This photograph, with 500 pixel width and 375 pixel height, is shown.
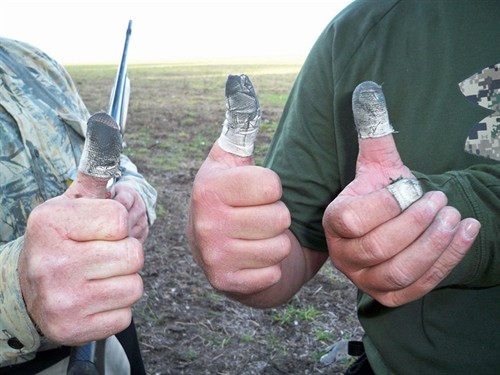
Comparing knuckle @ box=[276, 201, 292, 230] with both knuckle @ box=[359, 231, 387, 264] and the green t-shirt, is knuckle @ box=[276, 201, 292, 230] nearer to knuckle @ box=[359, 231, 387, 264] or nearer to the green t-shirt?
knuckle @ box=[359, 231, 387, 264]

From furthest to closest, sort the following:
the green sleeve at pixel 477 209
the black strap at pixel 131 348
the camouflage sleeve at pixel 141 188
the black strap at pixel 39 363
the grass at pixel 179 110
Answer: the grass at pixel 179 110 → the camouflage sleeve at pixel 141 188 → the black strap at pixel 131 348 → the black strap at pixel 39 363 → the green sleeve at pixel 477 209

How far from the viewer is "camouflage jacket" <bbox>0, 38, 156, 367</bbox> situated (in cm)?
189

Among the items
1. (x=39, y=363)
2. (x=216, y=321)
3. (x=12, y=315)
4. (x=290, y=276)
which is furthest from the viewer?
(x=216, y=321)

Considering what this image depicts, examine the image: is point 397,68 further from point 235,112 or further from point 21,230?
point 21,230

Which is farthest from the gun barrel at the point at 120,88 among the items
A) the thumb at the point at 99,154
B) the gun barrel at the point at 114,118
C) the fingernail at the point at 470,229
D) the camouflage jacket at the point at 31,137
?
the fingernail at the point at 470,229

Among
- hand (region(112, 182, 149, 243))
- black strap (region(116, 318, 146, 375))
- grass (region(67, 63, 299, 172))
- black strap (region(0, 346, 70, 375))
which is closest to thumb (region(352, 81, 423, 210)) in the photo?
hand (region(112, 182, 149, 243))

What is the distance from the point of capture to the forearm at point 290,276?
1.69 metres

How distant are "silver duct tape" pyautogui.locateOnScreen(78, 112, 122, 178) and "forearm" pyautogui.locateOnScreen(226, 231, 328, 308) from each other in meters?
0.72

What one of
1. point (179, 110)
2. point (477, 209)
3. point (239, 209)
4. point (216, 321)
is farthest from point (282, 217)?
point (179, 110)

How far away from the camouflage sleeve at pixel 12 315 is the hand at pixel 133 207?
2.31ft

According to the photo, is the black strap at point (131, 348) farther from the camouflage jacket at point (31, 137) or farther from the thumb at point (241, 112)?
the thumb at point (241, 112)

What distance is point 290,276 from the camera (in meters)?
1.74

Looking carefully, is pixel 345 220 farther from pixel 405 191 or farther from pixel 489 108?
pixel 489 108

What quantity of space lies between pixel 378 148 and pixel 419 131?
0.53 m
